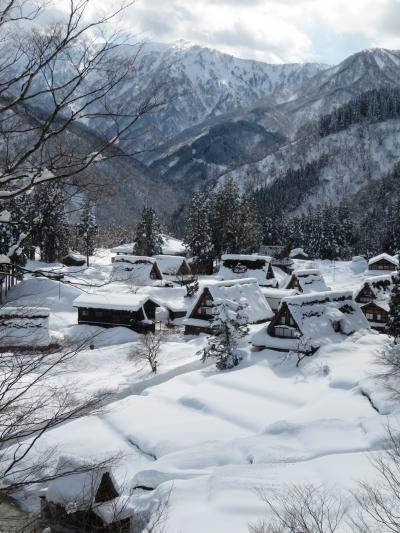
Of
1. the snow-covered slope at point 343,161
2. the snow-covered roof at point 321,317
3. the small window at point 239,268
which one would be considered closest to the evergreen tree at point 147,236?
the small window at point 239,268

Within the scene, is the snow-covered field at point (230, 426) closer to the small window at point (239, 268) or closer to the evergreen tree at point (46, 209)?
the evergreen tree at point (46, 209)

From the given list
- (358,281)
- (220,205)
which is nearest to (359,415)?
(358,281)

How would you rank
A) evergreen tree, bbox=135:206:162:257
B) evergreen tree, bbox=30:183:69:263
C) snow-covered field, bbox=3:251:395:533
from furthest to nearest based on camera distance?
evergreen tree, bbox=135:206:162:257
snow-covered field, bbox=3:251:395:533
evergreen tree, bbox=30:183:69:263

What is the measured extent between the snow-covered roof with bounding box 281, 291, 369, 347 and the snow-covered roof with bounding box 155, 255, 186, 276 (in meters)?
24.1

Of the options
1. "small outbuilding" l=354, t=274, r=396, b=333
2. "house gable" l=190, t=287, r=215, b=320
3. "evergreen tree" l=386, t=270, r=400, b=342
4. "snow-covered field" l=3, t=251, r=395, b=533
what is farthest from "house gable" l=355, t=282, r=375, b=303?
"house gable" l=190, t=287, r=215, b=320

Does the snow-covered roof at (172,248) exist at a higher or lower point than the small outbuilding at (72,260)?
higher

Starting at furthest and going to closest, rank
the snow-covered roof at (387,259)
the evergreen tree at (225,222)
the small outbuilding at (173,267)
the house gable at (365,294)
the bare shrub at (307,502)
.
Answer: the evergreen tree at (225,222) < the snow-covered roof at (387,259) < the small outbuilding at (173,267) < the house gable at (365,294) < the bare shrub at (307,502)

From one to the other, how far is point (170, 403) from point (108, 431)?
3.40 metres

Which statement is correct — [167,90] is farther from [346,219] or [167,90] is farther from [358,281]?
[346,219]

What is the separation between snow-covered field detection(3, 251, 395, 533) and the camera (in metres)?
12.8

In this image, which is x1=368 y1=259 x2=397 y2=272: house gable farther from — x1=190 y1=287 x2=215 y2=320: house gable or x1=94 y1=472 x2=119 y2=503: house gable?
x1=94 y1=472 x2=119 y2=503: house gable

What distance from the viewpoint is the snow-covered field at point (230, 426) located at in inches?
505

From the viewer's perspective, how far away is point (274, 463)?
14414mm

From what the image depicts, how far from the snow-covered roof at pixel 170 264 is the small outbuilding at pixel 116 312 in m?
15.5
